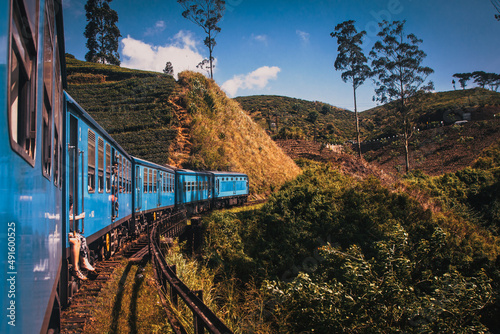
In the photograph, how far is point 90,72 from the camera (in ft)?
189

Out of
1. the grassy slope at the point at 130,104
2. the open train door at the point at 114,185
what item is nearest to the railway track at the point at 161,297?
the open train door at the point at 114,185

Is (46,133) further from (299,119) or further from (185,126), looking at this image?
(299,119)

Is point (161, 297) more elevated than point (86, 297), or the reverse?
point (161, 297)

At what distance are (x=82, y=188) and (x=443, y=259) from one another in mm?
9944

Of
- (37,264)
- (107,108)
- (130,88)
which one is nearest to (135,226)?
(37,264)

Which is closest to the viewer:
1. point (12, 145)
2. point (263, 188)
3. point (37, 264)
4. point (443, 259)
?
point (12, 145)

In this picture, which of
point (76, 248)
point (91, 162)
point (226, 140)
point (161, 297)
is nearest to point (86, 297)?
point (76, 248)

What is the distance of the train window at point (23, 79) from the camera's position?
1.54m

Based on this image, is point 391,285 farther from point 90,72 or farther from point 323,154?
point 90,72

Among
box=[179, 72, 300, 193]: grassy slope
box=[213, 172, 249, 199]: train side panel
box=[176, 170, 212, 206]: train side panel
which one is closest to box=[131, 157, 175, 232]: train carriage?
box=[176, 170, 212, 206]: train side panel

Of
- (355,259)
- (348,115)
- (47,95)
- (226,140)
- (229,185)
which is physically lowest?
(355,259)

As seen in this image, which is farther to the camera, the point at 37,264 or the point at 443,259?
the point at 443,259

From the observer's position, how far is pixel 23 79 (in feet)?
6.01

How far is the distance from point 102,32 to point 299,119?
158 feet
